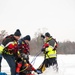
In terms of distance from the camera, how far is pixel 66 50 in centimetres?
4881

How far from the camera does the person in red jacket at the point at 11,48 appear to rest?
10.3 meters

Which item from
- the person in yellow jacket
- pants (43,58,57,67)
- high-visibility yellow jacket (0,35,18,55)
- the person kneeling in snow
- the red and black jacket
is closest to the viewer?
high-visibility yellow jacket (0,35,18,55)

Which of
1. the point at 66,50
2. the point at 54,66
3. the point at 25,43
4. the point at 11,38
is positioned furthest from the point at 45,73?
the point at 66,50

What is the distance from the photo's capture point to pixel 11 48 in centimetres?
1035

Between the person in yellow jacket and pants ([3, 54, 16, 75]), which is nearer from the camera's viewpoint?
pants ([3, 54, 16, 75])

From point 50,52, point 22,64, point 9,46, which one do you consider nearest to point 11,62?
point 22,64

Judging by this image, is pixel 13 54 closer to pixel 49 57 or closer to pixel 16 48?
pixel 16 48

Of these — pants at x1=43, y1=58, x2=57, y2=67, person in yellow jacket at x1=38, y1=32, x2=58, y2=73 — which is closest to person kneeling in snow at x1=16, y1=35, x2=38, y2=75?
person in yellow jacket at x1=38, y1=32, x2=58, y2=73

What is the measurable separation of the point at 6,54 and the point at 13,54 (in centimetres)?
23

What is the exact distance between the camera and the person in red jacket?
407 inches

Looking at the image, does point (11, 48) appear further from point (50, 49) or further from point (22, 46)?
point (50, 49)

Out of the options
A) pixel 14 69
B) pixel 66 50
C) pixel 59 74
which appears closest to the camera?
pixel 14 69

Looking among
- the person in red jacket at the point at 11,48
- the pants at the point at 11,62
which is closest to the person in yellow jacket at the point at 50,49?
the person in red jacket at the point at 11,48

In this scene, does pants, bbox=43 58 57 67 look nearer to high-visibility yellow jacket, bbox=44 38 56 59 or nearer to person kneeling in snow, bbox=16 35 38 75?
high-visibility yellow jacket, bbox=44 38 56 59
